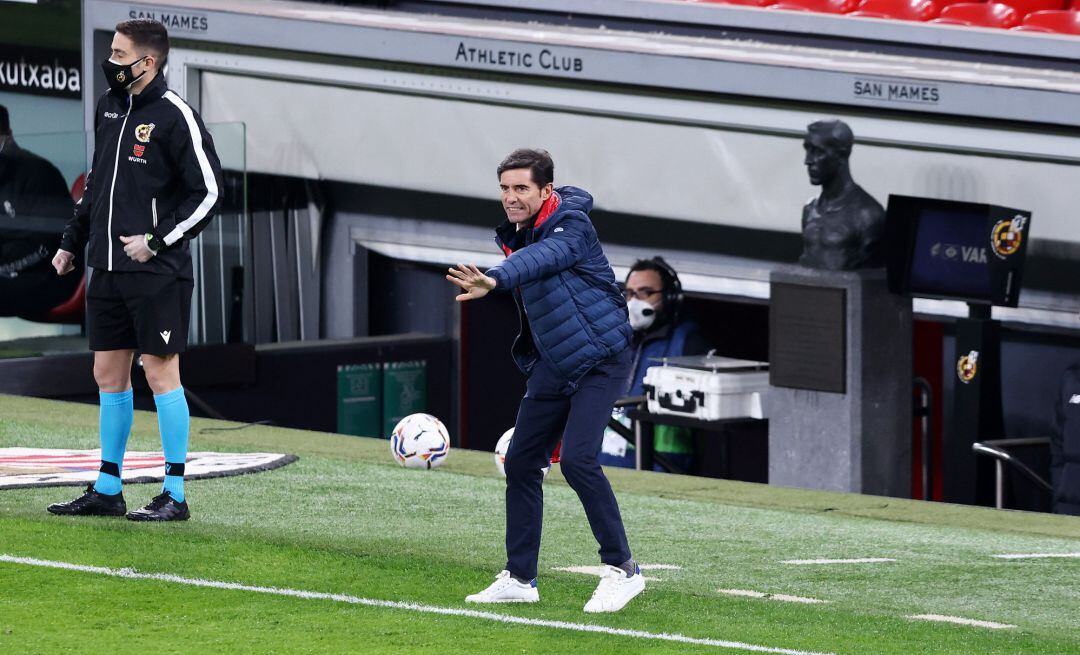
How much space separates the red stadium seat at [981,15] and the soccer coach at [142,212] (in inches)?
297

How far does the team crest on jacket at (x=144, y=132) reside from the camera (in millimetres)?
7785

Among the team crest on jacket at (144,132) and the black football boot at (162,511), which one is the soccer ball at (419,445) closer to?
the black football boot at (162,511)

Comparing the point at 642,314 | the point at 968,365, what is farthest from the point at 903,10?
the point at 968,365

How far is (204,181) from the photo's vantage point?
7832 mm

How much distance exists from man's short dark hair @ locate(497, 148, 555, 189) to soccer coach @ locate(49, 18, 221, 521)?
1.68 m

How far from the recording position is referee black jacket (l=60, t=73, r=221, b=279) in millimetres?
7797

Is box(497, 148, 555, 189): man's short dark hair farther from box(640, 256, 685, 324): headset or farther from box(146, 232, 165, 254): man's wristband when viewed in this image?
box(640, 256, 685, 324): headset

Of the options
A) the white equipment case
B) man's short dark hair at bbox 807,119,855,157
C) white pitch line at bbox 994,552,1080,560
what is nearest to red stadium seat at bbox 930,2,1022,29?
man's short dark hair at bbox 807,119,855,157

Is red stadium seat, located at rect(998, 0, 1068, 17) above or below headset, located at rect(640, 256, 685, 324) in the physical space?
above

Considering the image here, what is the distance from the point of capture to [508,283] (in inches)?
249

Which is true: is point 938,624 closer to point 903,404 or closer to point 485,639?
point 485,639

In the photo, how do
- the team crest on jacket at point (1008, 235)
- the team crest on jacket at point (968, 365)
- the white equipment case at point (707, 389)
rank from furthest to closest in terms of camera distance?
the white equipment case at point (707, 389), the team crest on jacket at point (968, 365), the team crest on jacket at point (1008, 235)

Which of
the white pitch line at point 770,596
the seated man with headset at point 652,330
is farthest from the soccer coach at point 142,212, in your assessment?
the seated man with headset at point 652,330

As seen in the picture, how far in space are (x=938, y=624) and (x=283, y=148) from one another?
1112 cm
